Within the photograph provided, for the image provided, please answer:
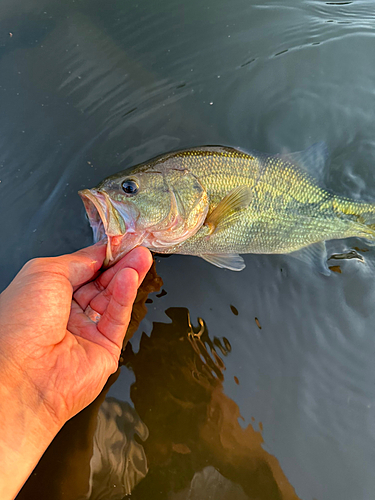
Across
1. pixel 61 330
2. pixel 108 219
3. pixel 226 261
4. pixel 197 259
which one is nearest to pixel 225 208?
pixel 226 261

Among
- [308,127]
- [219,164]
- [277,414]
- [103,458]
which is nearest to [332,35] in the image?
[308,127]

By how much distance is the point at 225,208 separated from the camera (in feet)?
7.99

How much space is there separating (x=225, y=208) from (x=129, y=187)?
760 millimetres

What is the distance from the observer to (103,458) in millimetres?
2354

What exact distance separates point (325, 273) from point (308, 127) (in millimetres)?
1545

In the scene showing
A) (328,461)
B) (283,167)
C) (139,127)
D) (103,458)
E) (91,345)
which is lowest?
(328,461)

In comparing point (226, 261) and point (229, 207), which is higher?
point (229, 207)

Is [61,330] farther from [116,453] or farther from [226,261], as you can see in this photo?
[226,261]

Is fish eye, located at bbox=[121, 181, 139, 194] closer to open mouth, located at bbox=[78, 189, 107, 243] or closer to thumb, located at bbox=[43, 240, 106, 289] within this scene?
open mouth, located at bbox=[78, 189, 107, 243]

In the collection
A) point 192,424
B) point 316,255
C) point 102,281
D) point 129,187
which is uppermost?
point 129,187

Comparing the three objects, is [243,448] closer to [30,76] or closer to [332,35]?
[30,76]

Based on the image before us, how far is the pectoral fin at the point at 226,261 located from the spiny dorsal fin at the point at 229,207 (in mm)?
265

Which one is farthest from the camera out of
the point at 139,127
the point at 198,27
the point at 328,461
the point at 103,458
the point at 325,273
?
the point at 198,27

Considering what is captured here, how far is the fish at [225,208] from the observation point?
229cm
